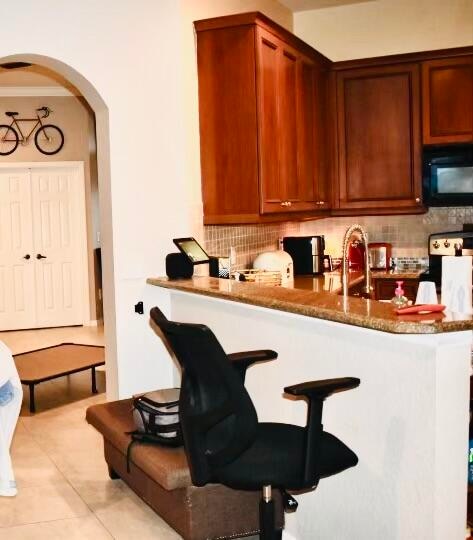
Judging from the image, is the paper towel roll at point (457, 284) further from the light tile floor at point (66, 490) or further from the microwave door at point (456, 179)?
the microwave door at point (456, 179)

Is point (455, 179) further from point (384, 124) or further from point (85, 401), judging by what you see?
point (85, 401)

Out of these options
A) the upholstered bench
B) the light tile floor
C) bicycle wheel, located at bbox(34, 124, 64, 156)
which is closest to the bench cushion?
the upholstered bench

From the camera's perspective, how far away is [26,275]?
9.27 meters

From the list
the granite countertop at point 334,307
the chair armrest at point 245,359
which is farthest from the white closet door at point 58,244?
the chair armrest at point 245,359

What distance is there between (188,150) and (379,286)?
1972 millimetres

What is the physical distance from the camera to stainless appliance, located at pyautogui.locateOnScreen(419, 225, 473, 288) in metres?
5.75

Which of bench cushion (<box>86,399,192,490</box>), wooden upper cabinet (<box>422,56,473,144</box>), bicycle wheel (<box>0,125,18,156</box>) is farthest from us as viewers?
bicycle wheel (<box>0,125,18,156</box>)

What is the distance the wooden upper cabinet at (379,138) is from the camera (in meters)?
5.72

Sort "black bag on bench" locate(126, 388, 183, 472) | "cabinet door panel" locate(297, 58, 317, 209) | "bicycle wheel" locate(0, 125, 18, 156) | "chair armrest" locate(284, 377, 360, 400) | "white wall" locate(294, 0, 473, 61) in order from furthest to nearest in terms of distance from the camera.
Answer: "bicycle wheel" locate(0, 125, 18, 156)
"white wall" locate(294, 0, 473, 61)
"cabinet door panel" locate(297, 58, 317, 209)
"black bag on bench" locate(126, 388, 183, 472)
"chair armrest" locate(284, 377, 360, 400)

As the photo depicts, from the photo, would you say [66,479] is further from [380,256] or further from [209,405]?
[380,256]

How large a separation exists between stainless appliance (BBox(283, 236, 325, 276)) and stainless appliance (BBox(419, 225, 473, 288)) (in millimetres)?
748

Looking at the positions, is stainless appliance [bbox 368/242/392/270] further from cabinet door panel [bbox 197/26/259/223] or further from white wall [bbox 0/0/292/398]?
white wall [bbox 0/0/292/398]

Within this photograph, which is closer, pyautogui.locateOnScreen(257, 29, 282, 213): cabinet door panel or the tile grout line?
the tile grout line

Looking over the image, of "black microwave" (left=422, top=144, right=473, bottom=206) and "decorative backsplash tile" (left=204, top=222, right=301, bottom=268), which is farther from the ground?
"black microwave" (left=422, top=144, right=473, bottom=206)
